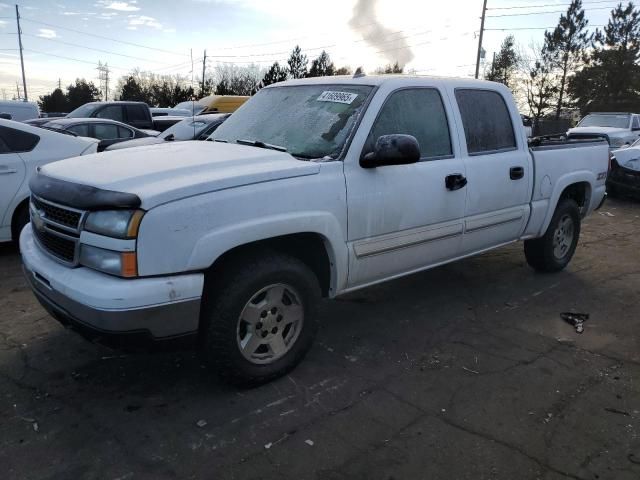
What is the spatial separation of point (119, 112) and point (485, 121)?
1170cm

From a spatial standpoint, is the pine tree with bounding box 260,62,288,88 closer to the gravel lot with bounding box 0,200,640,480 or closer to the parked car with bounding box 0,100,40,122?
the parked car with bounding box 0,100,40,122

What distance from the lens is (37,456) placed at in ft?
8.86

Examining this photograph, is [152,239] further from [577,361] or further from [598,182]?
[598,182]

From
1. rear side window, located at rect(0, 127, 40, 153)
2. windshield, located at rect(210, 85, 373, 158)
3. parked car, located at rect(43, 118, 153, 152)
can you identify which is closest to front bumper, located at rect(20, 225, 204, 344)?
windshield, located at rect(210, 85, 373, 158)

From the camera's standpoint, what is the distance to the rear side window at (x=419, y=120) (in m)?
3.82

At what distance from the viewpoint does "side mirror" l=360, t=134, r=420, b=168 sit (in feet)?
11.2

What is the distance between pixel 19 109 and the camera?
16.6 meters

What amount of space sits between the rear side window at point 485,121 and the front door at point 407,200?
0.27 m

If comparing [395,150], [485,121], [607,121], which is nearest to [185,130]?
[485,121]

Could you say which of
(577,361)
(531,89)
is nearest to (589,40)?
(531,89)

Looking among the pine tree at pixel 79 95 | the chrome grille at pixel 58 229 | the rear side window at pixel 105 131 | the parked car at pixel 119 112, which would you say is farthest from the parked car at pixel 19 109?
the pine tree at pixel 79 95

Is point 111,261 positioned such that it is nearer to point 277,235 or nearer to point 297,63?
point 277,235

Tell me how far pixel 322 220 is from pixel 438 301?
210cm

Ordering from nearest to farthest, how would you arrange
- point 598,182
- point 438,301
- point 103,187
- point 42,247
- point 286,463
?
point 286,463
point 103,187
point 42,247
point 438,301
point 598,182
